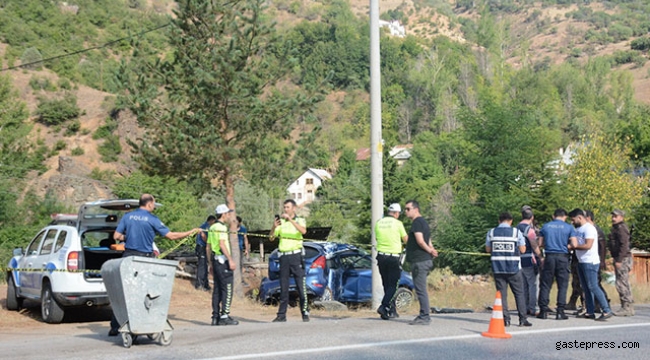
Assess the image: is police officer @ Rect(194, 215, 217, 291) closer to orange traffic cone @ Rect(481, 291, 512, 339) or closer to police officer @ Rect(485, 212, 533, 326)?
police officer @ Rect(485, 212, 533, 326)

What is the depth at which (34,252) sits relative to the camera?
14.9 metres

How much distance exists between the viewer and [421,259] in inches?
479

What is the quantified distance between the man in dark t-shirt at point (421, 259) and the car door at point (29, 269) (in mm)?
6710

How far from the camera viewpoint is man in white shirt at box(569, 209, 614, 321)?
13.4 metres

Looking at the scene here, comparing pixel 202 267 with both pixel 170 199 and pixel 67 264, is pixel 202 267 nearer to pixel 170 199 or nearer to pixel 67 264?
pixel 67 264

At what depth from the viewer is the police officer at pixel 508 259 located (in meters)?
12.0

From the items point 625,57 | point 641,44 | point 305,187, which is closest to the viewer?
point 305,187

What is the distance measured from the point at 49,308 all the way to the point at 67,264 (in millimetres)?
955

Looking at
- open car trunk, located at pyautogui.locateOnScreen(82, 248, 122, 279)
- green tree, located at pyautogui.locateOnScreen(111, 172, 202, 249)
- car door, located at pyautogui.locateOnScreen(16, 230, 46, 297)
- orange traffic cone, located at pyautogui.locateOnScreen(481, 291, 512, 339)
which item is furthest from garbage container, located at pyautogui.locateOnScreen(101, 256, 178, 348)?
green tree, located at pyautogui.locateOnScreen(111, 172, 202, 249)

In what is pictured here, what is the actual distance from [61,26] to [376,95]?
4384 inches

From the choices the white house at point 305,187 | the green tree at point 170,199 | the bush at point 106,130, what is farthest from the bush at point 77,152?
the white house at point 305,187

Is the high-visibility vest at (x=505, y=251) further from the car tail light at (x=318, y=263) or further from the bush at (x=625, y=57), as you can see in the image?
the bush at (x=625, y=57)

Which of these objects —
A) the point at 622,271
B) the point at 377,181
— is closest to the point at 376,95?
the point at 377,181

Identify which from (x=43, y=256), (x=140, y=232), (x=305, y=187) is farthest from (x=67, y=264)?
(x=305, y=187)
